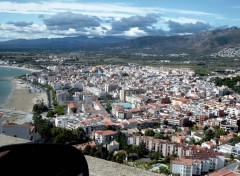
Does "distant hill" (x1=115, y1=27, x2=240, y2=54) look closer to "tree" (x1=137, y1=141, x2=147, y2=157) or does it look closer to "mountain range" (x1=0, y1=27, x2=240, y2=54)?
"mountain range" (x1=0, y1=27, x2=240, y2=54)

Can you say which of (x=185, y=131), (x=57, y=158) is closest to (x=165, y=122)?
(x=185, y=131)

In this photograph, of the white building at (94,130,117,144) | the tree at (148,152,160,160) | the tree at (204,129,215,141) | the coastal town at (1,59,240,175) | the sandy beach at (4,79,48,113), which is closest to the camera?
the coastal town at (1,59,240,175)

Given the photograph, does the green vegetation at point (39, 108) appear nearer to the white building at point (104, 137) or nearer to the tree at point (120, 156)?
the white building at point (104, 137)

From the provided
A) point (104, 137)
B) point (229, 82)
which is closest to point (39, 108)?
point (104, 137)

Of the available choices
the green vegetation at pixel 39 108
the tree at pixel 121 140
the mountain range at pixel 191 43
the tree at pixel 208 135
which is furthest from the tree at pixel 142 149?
the mountain range at pixel 191 43

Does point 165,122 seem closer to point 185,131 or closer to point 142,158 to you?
point 185,131

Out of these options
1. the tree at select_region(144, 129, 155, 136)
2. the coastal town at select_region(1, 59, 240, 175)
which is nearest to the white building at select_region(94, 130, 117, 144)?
the coastal town at select_region(1, 59, 240, 175)
